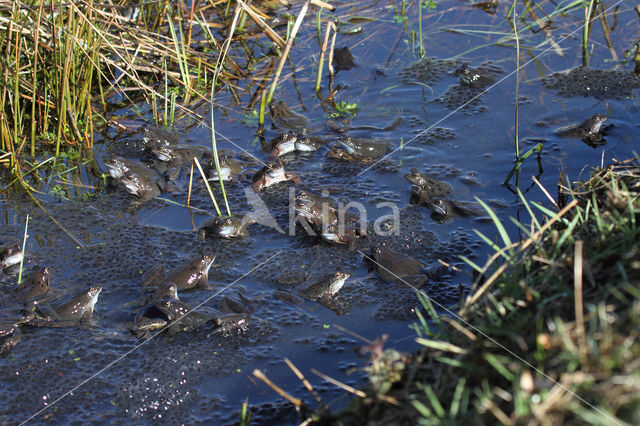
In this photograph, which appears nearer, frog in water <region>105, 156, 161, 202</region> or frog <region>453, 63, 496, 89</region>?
frog in water <region>105, 156, 161, 202</region>

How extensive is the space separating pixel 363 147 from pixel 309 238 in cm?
116

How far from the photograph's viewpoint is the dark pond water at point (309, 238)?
3.52 metres

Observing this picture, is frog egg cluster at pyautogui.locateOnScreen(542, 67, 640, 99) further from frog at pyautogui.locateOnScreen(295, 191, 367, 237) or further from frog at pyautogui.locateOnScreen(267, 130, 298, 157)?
frog at pyautogui.locateOnScreen(295, 191, 367, 237)

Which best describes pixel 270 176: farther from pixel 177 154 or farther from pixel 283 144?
pixel 177 154

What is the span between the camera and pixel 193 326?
3850 millimetres

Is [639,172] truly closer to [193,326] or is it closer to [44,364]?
[193,326]

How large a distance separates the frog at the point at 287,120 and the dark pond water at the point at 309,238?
0.12 m

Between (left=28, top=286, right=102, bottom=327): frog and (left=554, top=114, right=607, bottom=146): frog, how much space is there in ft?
13.2

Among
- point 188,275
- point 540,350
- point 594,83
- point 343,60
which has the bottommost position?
point 188,275

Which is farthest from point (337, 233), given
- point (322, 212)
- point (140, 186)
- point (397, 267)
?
point (140, 186)

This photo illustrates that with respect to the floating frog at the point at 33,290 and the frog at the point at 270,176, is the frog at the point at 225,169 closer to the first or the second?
the frog at the point at 270,176

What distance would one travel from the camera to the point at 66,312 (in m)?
3.90

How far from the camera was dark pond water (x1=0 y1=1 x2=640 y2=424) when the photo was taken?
139 inches
